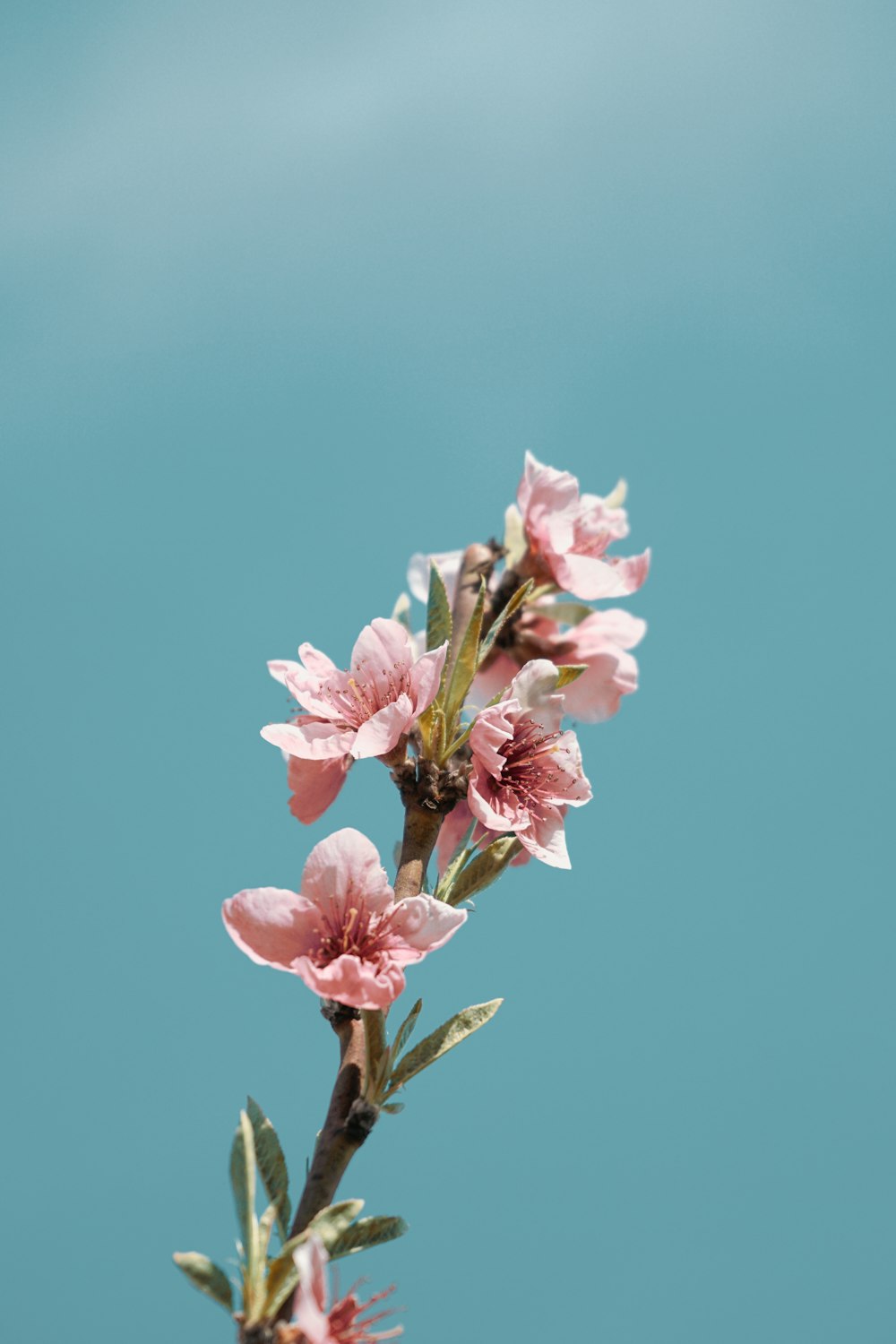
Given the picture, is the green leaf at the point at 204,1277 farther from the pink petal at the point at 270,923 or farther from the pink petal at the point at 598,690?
the pink petal at the point at 598,690

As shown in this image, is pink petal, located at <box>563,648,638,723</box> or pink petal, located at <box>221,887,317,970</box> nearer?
pink petal, located at <box>221,887,317,970</box>

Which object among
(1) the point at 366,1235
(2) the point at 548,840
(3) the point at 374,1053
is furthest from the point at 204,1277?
(2) the point at 548,840

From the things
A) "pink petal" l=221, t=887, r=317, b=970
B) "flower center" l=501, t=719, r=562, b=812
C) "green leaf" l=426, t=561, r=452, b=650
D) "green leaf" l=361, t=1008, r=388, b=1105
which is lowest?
"green leaf" l=361, t=1008, r=388, b=1105

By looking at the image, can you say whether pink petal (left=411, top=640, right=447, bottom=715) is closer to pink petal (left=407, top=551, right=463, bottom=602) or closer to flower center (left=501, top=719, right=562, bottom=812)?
flower center (left=501, top=719, right=562, bottom=812)

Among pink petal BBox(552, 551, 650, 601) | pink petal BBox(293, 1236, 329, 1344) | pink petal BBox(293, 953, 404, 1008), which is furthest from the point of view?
pink petal BBox(552, 551, 650, 601)

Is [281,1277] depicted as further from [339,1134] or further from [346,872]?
[346,872]

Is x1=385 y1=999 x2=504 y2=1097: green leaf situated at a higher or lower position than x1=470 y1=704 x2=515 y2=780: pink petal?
lower

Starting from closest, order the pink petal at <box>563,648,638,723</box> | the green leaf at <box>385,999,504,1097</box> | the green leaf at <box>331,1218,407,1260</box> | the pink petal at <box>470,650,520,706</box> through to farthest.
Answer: the green leaf at <box>331,1218,407,1260</box>, the green leaf at <box>385,999,504,1097</box>, the pink petal at <box>563,648,638,723</box>, the pink petal at <box>470,650,520,706</box>

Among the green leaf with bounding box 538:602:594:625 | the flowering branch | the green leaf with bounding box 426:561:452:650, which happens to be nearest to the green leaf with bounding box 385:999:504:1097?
the flowering branch
